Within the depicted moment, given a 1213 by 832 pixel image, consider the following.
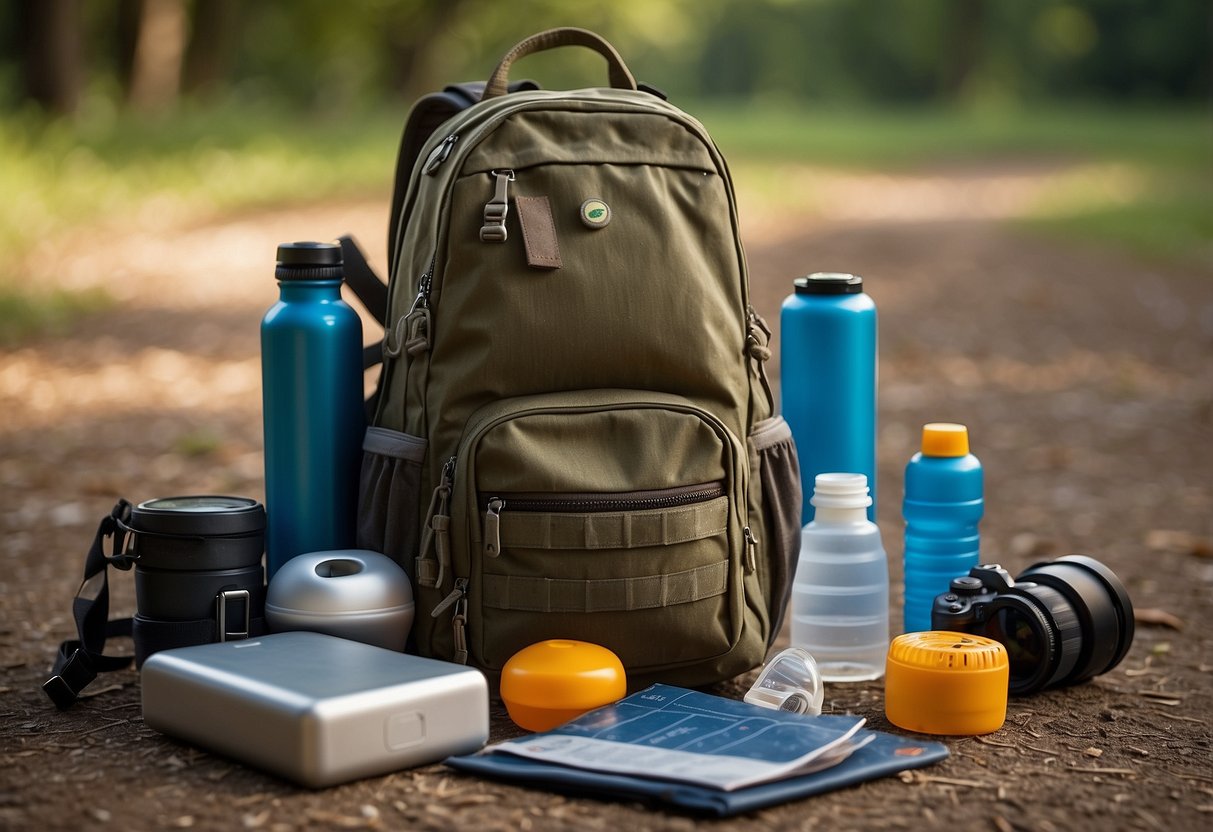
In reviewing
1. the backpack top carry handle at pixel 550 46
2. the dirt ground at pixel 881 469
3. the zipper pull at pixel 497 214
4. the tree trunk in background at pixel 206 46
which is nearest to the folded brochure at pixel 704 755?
the dirt ground at pixel 881 469

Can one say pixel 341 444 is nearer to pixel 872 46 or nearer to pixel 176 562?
pixel 176 562

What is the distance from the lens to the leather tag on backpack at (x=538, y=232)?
2594 mm

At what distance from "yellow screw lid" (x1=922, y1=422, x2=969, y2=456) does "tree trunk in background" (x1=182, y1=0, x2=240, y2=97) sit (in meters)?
17.6

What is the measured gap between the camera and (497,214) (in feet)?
8.53

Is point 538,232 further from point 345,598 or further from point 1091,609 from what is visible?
point 1091,609

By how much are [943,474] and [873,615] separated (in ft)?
1.18

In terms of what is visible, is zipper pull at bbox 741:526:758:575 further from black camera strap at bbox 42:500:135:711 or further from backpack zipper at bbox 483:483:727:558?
black camera strap at bbox 42:500:135:711

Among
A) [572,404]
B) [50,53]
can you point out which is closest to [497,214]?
[572,404]

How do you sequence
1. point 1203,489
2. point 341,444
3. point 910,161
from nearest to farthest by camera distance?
point 341,444 < point 1203,489 < point 910,161

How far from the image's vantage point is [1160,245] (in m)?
11.1

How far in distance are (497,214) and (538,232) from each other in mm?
85

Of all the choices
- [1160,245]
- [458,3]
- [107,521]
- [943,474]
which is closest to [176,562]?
[107,521]

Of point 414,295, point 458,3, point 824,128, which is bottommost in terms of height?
point 414,295

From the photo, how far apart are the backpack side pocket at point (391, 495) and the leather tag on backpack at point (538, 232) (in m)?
0.42
